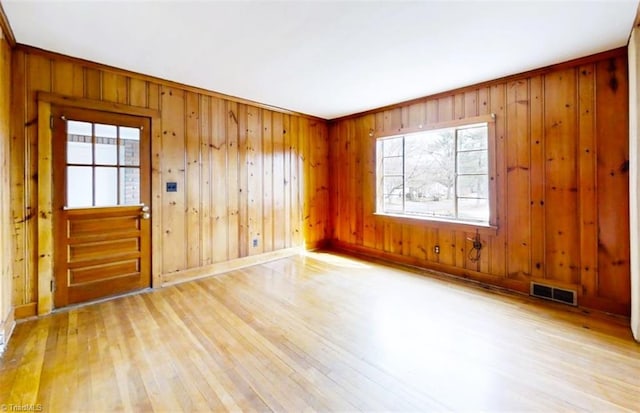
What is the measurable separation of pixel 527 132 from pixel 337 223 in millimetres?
3228

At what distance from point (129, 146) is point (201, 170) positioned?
85cm

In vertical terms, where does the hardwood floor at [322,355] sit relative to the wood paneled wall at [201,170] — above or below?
below

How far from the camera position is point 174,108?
3602 mm

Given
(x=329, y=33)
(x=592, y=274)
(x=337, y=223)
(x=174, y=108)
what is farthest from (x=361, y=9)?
(x=337, y=223)

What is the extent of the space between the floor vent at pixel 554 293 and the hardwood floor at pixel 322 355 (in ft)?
0.45

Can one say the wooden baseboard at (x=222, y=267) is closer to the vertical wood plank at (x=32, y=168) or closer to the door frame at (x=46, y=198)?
the door frame at (x=46, y=198)

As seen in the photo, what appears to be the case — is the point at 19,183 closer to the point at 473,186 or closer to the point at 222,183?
the point at 222,183

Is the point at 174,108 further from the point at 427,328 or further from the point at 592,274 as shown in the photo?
the point at 592,274

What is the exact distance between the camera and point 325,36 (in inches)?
96.2

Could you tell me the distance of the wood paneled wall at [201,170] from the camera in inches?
105

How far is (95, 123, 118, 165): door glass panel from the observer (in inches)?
120

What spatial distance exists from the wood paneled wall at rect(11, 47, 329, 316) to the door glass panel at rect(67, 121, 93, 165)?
0.25 metres

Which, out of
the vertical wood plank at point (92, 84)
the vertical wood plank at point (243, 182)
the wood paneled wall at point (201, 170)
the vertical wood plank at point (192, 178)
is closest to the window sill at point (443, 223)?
the wood paneled wall at point (201, 170)

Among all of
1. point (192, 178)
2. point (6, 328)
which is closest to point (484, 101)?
point (192, 178)
